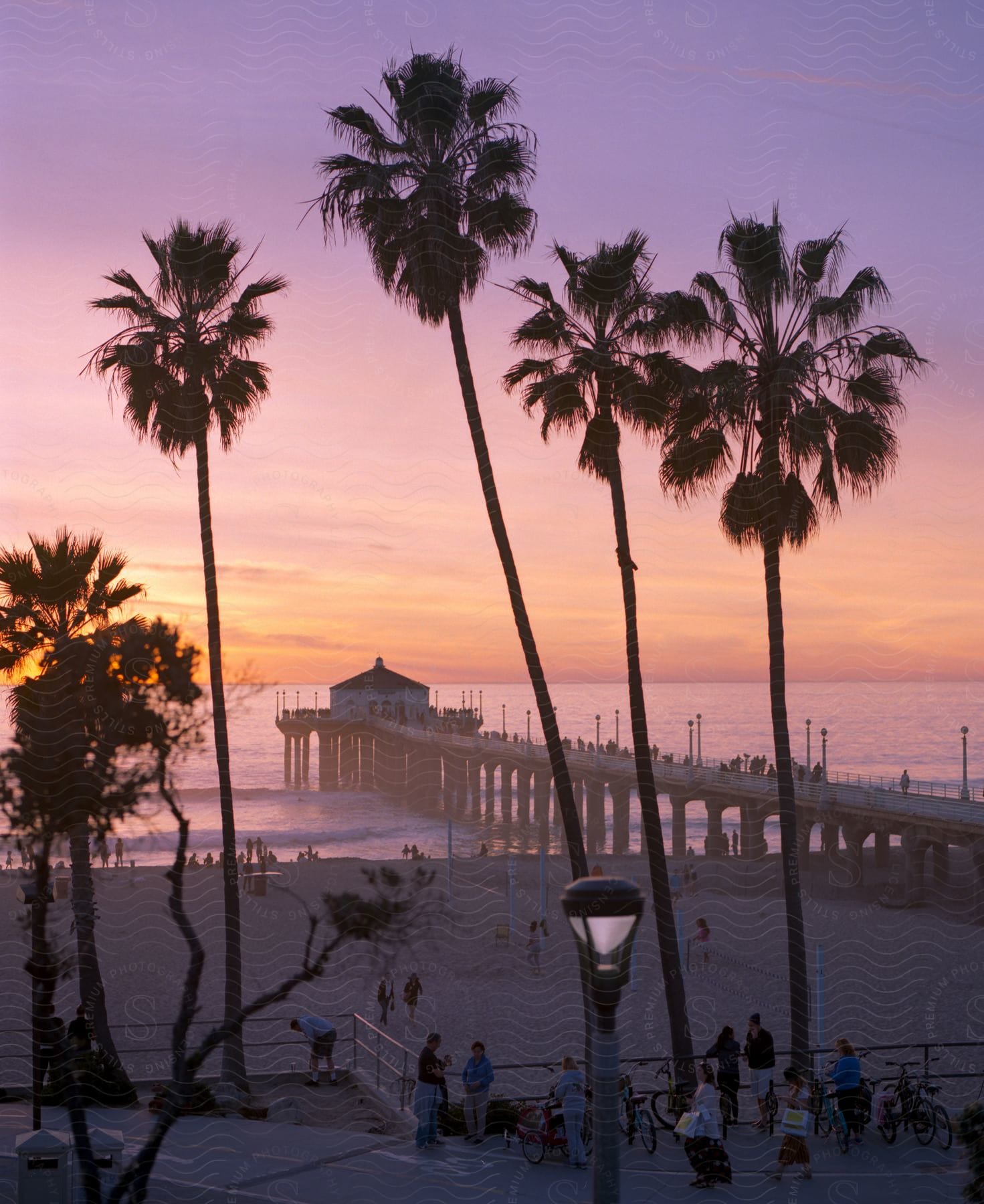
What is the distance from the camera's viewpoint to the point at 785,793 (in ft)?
48.8

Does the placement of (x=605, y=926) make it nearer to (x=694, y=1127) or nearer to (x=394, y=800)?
(x=694, y=1127)

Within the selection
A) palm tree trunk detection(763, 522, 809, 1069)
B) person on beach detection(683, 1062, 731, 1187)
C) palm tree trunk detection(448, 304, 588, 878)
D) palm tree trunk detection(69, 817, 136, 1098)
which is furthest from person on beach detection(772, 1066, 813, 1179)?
palm tree trunk detection(69, 817, 136, 1098)

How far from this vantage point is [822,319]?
14.7 meters

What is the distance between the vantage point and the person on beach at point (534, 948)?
1019 inches

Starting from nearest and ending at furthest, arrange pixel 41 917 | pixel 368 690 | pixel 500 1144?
pixel 41 917
pixel 500 1144
pixel 368 690

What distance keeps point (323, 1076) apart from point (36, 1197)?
6710mm

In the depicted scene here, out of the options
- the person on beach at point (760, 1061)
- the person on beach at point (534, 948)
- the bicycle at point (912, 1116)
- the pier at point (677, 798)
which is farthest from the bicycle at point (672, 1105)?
the pier at point (677, 798)

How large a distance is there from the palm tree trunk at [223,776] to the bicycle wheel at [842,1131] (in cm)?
679

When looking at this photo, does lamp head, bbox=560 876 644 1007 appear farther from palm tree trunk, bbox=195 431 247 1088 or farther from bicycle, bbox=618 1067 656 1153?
palm tree trunk, bbox=195 431 247 1088

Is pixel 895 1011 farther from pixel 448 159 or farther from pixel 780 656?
pixel 448 159

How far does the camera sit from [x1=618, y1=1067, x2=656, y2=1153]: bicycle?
11438 millimetres

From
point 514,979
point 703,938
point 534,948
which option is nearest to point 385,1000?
point 514,979

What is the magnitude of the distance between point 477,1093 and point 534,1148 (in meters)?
0.82

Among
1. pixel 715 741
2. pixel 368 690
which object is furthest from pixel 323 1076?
pixel 715 741
